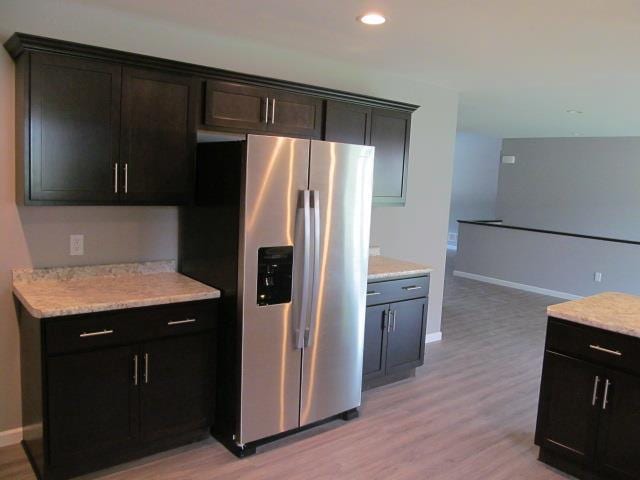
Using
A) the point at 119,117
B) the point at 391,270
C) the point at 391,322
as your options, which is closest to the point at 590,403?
the point at 391,322

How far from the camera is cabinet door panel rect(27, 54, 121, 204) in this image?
2.46 metres

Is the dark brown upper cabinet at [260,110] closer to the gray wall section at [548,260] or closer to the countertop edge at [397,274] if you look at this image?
the countertop edge at [397,274]

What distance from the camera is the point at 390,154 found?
3.99 meters

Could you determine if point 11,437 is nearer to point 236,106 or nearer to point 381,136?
point 236,106

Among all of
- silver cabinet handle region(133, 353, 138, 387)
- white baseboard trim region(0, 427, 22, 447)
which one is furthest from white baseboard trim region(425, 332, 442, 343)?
white baseboard trim region(0, 427, 22, 447)

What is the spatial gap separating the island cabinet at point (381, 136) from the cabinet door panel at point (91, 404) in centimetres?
200

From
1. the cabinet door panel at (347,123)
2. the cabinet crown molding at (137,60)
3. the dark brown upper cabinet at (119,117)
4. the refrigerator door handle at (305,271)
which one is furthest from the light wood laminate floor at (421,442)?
the cabinet crown molding at (137,60)

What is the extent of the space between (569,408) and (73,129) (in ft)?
9.95

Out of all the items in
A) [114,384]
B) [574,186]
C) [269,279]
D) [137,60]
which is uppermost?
[137,60]

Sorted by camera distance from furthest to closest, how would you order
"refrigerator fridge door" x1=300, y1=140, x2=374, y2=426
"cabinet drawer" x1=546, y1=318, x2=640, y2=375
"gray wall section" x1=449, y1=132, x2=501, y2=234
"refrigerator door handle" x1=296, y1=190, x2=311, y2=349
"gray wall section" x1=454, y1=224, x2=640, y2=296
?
"gray wall section" x1=449, y1=132, x2=501, y2=234 < "gray wall section" x1=454, y1=224, x2=640, y2=296 < "refrigerator fridge door" x1=300, y1=140, x2=374, y2=426 < "refrigerator door handle" x1=296, y1=190, x2=311, y2=349 < "cabinet drawer" x1=546, y1=318, x2=640, y2=375

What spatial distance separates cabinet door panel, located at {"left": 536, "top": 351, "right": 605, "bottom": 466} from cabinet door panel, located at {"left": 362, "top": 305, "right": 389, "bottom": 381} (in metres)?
1.17

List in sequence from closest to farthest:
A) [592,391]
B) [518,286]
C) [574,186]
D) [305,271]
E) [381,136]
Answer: [592,391] → [305,271] → [381,136] → [518,286] → [574,186]

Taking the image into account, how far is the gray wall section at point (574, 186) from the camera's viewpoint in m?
7.90

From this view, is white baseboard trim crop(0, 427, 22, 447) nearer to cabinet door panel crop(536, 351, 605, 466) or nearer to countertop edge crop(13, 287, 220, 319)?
countertop edge crop(13, 287, 220, 319)
